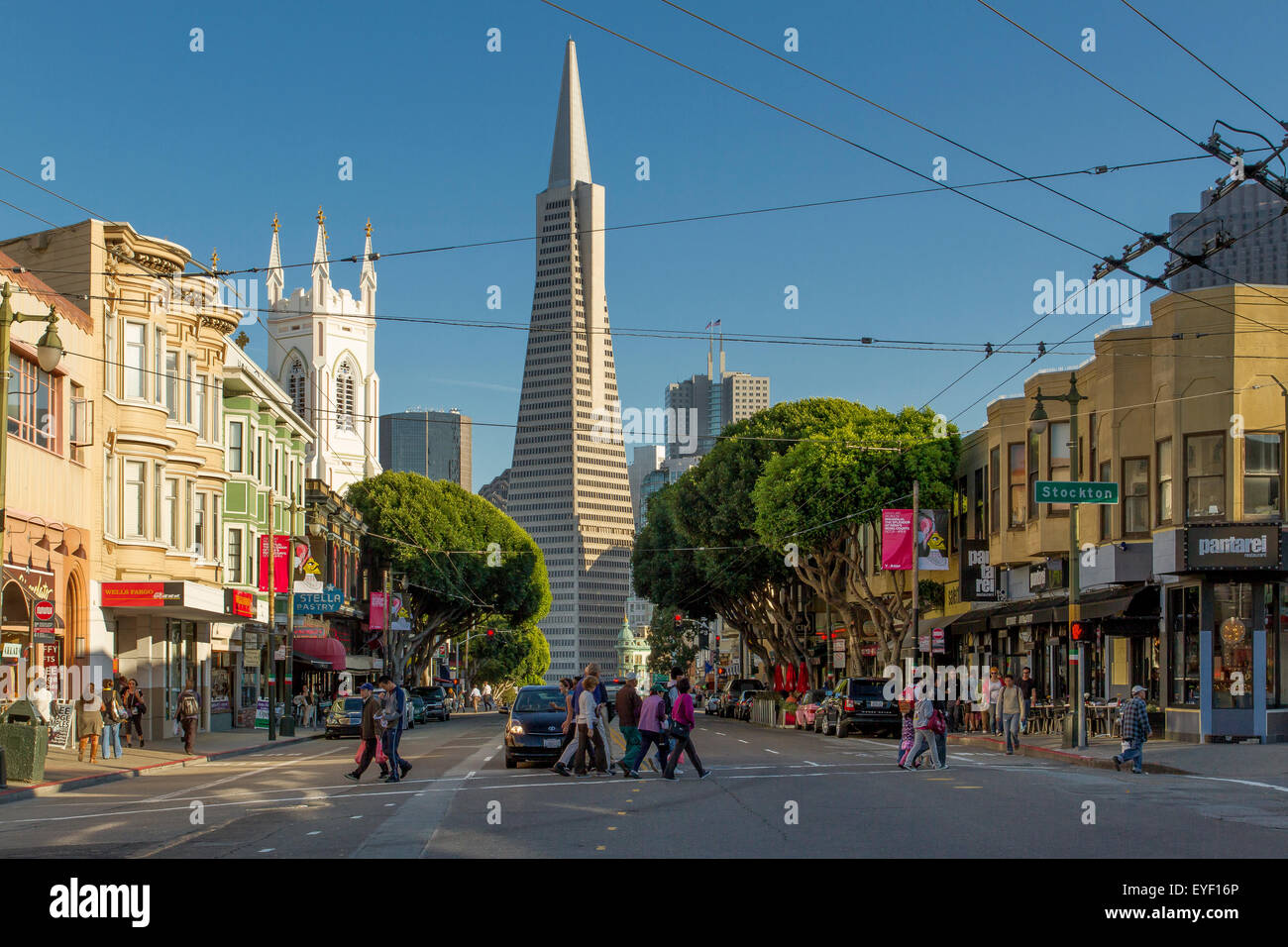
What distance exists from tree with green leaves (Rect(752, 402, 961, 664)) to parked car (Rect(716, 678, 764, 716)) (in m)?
18.6

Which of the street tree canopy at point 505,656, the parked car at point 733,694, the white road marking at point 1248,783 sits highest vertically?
the white road marking at point 1248,783

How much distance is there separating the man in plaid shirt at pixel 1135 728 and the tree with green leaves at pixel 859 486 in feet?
76.5

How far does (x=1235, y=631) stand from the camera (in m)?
32.5

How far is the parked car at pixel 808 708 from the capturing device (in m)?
50.5

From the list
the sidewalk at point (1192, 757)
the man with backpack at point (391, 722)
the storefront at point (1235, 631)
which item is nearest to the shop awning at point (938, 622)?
the sidewalk at point (1192, 757)

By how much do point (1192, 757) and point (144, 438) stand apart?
28.3m

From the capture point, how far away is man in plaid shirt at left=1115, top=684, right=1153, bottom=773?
987 inches

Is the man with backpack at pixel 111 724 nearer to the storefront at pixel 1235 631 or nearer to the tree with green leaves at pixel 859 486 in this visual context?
the storefront at pixel 1235 631

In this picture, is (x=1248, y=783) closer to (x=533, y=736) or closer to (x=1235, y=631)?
(x=1235, y=631)

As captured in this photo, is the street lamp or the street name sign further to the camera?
the street name sign

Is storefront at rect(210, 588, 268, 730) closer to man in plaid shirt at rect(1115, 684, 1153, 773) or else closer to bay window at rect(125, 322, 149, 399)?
bay window at rect(125, 322, 149, 399)

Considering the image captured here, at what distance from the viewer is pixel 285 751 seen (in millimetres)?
38969

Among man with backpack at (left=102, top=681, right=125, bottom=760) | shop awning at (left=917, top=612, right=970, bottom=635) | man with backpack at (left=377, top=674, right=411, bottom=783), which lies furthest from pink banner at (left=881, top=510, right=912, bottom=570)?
man with backpack at (left=377, top=674, right=411, bottom=783)

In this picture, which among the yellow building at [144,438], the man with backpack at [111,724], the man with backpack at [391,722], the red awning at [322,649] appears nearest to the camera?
the man with backpack at [391,722]
